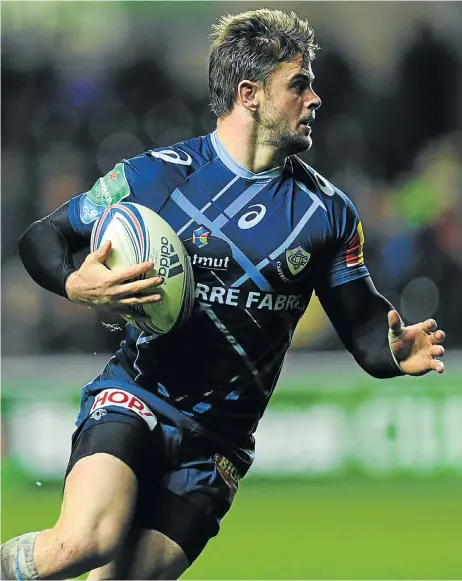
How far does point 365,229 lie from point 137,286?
7664 mm

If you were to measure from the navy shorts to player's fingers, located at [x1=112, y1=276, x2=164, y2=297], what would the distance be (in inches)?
25.3

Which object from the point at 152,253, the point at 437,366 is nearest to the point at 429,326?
the point at 437,366

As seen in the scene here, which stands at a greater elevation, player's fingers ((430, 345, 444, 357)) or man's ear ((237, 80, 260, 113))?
man's ear ((237, 80, 260, 113))

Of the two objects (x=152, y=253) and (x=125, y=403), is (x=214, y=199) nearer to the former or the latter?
(x=152, y=253)

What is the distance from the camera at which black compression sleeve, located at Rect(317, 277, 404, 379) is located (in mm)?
5059

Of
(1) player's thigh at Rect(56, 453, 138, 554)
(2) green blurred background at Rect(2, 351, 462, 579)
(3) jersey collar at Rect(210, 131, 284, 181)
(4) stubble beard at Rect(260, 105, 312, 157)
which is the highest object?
(4) stubble beard at Rect(260, 105, 312, 157)

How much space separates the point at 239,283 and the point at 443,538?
180 inches

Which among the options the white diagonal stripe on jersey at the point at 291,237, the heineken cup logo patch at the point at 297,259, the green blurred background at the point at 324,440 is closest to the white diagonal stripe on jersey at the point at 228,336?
the white diagonal stripe on jersey at the point at 291,237

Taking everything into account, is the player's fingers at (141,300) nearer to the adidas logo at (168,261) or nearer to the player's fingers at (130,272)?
the player's fingers at (130,272)

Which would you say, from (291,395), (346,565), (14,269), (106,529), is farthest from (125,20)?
(106,529)

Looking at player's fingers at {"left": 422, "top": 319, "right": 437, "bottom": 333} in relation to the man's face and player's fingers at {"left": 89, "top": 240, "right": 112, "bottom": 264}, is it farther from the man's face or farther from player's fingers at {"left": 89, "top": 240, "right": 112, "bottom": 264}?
player's fingers at {"left": 89, "top": 240, "right": 112, "bottom": 264}

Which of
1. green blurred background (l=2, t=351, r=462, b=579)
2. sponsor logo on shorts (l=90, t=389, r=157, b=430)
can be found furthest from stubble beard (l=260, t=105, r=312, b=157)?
green blurred background (l=2, t=351, r=462, b=579)

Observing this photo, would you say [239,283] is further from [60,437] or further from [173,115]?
[173,115]

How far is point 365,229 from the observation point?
38.7 feet
